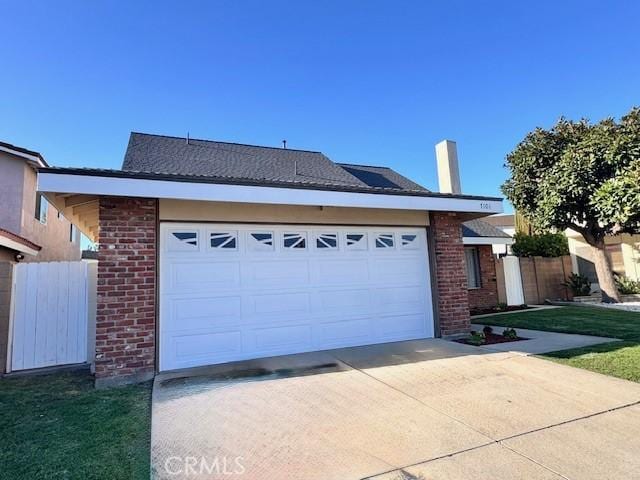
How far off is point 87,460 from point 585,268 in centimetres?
1954

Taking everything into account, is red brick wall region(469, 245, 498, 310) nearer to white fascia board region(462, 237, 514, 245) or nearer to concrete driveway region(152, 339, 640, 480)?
white fascia board region(462, 237, 514, 245)

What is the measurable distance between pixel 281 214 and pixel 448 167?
7378 millimetres

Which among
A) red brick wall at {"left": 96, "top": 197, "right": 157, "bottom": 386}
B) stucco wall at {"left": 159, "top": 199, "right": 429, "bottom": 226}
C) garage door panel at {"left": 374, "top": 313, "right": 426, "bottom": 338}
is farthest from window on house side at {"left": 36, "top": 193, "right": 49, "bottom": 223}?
garage door panel at {"left": 374, "top": 313, "right": 426, "bottom": 338}

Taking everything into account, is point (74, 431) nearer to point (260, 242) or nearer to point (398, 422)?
point (398, 422)

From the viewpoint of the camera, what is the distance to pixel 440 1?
9.33 metres

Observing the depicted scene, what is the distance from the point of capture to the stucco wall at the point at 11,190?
1030 cm

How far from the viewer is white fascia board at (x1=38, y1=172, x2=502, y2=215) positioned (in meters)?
4.98

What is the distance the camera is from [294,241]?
22.1 feet

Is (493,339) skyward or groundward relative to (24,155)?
groundward

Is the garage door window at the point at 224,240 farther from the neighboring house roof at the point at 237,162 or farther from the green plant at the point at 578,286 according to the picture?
the green plant at the point at 578,286

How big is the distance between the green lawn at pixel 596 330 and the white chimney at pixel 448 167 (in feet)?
14.2

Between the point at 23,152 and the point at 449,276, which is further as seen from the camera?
the point at 23,152

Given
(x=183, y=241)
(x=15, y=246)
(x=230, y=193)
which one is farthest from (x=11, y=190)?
(x=230, y=193)

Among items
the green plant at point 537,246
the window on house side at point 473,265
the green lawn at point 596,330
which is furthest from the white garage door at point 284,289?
the green plant at point 537,246
